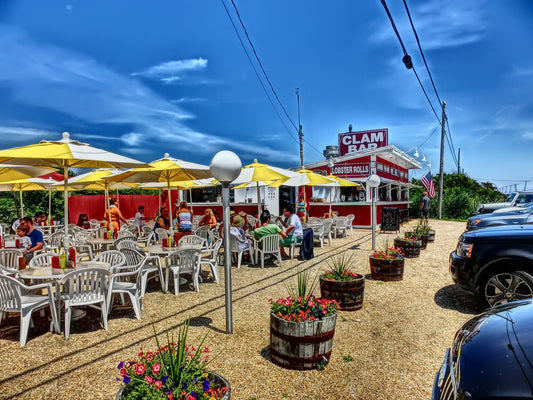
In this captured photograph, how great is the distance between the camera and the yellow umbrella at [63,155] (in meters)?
4.81

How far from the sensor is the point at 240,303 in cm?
A: 541

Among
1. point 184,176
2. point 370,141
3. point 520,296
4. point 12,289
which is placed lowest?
point 520,296

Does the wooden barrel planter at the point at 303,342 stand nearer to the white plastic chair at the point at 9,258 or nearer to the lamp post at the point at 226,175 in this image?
the lamp post at the point at 226,175

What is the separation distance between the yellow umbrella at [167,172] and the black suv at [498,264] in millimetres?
5401

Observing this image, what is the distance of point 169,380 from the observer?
220cm

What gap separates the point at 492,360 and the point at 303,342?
171 centimetres

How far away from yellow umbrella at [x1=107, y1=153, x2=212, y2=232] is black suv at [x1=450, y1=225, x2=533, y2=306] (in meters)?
5.40

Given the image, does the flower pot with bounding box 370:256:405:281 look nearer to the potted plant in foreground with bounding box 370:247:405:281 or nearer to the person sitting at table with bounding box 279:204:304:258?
the potted plant in foreground with bounding box 370:247:405:281

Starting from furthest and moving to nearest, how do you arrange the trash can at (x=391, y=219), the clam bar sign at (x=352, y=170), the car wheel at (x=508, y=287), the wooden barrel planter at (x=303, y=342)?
1. the clam bar sign at (x=352, y=170)
2. the trash can at (x=391, y=219)
3. the car wheel at (x=508, y=287)
4. the wooden barrel planter at (x=303, y=342)

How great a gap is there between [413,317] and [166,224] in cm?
747

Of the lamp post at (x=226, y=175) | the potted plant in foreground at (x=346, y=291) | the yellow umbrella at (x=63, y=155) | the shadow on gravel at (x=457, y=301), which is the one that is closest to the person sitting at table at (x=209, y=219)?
the yellow umbrella at (x=63, y=155)

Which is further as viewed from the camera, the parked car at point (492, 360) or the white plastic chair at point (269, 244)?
the white plastic chair at point (269, 244)

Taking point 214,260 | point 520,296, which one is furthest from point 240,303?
point 520,296

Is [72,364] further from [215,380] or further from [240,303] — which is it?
[240,303]
